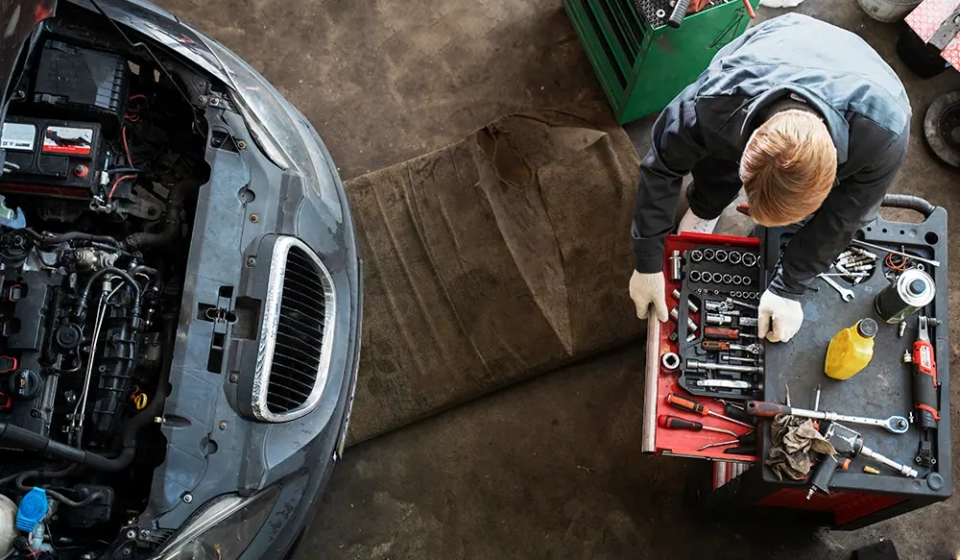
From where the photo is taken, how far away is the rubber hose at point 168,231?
2.24m

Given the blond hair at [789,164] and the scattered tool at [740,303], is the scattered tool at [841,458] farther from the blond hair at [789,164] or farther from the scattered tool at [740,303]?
the blond hair at [789,164]

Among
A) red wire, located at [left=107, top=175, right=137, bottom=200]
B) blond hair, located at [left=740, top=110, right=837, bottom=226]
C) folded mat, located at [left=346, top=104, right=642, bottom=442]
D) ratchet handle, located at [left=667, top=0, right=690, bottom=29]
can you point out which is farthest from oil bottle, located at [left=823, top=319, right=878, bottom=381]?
red wire, located at [left=107, top=175, right=137, bottom=200]

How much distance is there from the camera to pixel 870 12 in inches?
133

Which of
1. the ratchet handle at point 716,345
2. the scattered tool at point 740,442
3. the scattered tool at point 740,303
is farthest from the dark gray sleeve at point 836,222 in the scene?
the scattered tool at point 740,442

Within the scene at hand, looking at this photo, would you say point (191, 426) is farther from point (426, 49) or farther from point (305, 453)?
point (426, 49)

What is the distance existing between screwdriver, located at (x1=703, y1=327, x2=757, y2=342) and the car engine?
61.6 inches

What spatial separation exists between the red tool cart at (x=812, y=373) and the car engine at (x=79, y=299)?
149 cm

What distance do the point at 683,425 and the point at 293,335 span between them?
3.81 feet

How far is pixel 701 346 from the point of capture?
2.35m

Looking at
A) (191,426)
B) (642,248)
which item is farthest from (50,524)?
(642,248)

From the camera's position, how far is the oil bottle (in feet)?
7.05

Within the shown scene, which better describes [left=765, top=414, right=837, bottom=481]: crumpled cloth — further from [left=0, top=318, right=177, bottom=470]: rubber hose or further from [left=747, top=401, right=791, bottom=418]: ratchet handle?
[left=0, top=318, right=177, bottom=470]: rubber hose

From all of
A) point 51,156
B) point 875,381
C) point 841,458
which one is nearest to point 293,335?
point 51,156

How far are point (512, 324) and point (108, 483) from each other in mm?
1470
